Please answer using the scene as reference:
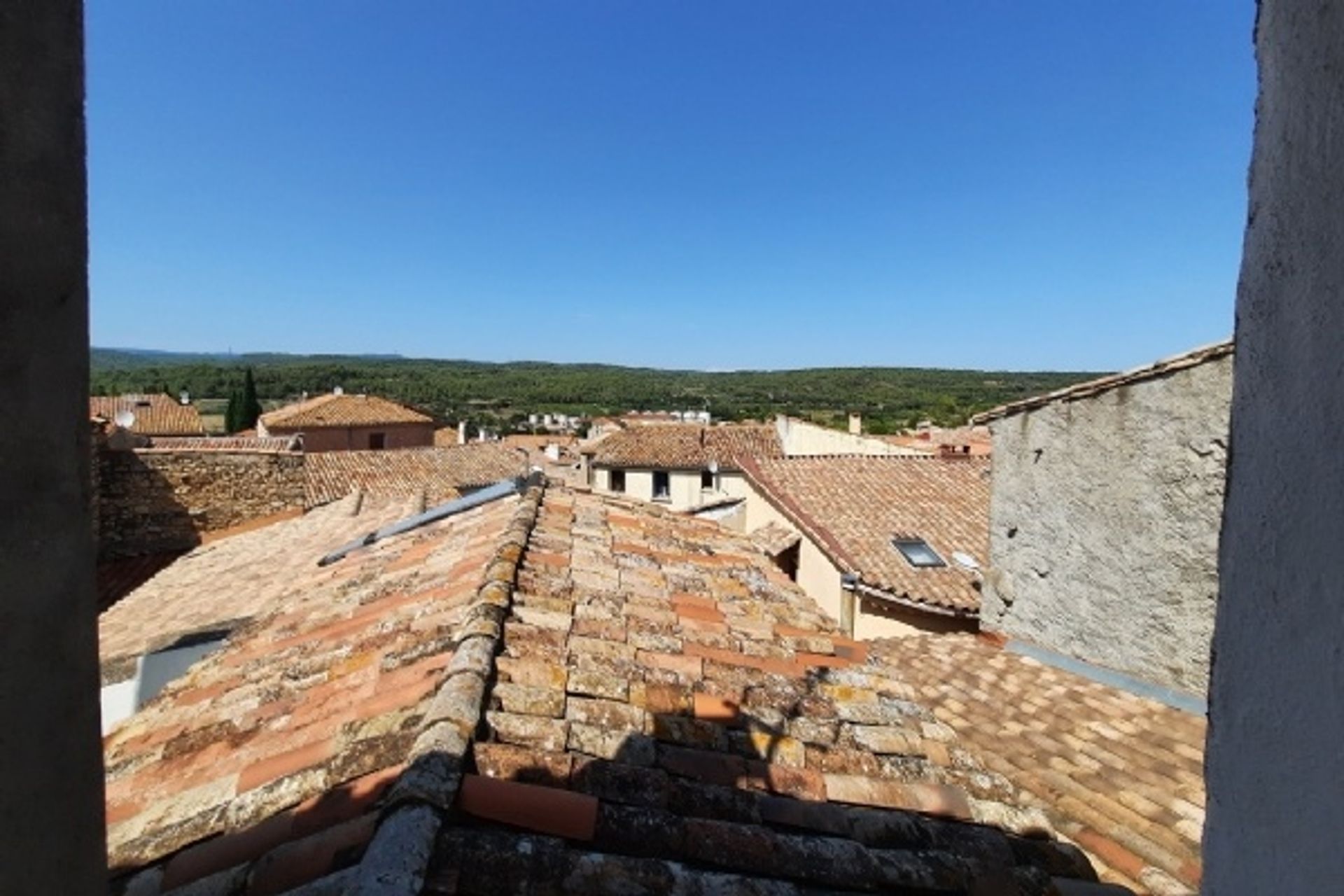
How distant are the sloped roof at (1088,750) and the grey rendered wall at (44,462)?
10.6 feet

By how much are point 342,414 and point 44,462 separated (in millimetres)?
41844

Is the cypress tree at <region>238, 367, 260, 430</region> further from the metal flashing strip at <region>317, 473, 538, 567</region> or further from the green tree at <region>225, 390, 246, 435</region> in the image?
the metal flashing strip at <region>317, 473, 538, 567</region>

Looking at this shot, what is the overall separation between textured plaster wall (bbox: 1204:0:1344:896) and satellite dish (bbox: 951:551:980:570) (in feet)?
37.1

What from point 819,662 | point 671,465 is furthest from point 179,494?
point 671,465

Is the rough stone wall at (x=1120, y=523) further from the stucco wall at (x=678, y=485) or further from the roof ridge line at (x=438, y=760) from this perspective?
the stucco wall at (x=678, y=485)

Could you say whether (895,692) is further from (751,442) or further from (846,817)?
(751,442)

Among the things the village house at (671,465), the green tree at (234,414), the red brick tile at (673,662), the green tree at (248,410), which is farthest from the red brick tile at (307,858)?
the green tree at (248,410)

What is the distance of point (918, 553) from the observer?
12.5m

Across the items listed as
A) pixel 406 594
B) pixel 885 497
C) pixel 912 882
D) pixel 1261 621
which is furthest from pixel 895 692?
pixel 885 497

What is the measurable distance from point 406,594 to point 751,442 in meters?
28.7

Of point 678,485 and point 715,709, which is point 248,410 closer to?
point 678,485

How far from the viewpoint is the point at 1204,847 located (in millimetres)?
1423

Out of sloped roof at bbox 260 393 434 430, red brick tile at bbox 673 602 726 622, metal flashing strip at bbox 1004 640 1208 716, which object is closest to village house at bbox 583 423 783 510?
sloped roof at bbox 260 393 434 430

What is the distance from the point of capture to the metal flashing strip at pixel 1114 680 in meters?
6.57
